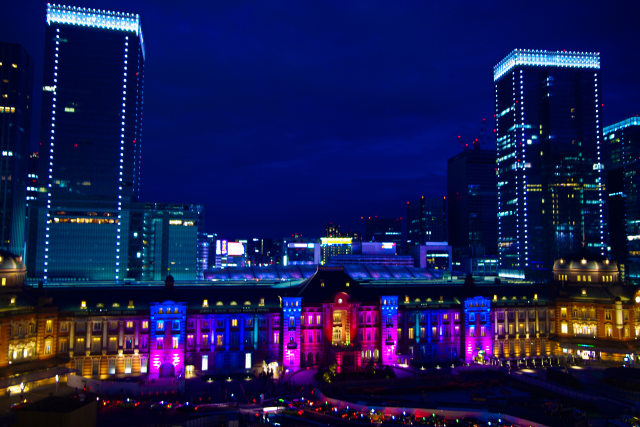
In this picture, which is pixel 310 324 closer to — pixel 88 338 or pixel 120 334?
pixel 120 334

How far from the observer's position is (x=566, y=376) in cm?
8744

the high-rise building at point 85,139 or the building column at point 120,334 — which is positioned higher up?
the high-rise building at point 85,139

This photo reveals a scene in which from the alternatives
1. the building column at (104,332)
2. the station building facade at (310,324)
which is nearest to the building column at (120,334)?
the station building facade at (310,324)

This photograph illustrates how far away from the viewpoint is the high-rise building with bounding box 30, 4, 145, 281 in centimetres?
19000

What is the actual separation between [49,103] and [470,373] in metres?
174

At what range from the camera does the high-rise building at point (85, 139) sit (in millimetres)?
190000

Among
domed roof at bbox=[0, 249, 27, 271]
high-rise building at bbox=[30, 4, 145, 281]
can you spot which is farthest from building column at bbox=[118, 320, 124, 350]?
high-rise building at bbox=[30, 4, 145, 281]

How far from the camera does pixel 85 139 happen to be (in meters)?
194

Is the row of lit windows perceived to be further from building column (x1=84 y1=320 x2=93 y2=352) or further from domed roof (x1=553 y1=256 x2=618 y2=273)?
domed roof (x1=553 y1=256 x2=618 y2=273)

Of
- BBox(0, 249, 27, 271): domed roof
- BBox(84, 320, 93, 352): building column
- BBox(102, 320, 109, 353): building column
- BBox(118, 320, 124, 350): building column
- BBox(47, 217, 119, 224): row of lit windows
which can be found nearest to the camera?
BBox(0, 249, 27, 271): domed roof

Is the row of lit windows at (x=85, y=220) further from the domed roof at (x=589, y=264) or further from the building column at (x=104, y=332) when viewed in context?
the domed roof at (x=589, y=264)

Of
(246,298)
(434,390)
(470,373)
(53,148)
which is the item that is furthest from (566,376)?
(53,148)

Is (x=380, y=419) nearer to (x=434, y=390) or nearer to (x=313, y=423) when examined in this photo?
(x=313, y=423)

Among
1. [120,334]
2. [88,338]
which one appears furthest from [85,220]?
[120,334]
